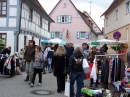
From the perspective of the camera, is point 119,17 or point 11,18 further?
point 119,17

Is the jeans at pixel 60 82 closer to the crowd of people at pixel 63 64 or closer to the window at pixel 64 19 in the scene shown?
the crowd of people at pixel 63 64

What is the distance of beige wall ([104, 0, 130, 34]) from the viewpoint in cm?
2323

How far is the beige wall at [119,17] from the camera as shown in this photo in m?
23.2

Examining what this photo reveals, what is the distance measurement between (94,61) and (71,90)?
1921 mm

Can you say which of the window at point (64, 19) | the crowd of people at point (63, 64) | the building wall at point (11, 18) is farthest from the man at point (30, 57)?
the window at point (64, 19)

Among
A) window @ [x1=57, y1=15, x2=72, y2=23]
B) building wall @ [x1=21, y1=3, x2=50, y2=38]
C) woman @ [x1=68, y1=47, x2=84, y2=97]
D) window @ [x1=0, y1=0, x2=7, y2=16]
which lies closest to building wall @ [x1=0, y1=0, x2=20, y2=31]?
window @ [x1=0, y1=0, x2=7, y2=16]

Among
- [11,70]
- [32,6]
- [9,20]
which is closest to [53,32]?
[32,6]

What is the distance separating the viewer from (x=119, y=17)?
25.6 meters

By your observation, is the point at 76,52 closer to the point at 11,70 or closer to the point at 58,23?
the point at 11,70

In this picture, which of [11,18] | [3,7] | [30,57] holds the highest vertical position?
[3,7]

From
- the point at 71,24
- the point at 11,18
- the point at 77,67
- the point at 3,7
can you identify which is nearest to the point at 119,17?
the point at 11,18

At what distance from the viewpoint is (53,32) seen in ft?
161

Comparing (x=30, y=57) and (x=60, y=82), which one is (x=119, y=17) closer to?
(x=30, y=57)

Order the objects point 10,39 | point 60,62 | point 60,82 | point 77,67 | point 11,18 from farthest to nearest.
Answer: point 11,18 < point 10,39 < point 60,82 < point 60,62 < point 77,67
